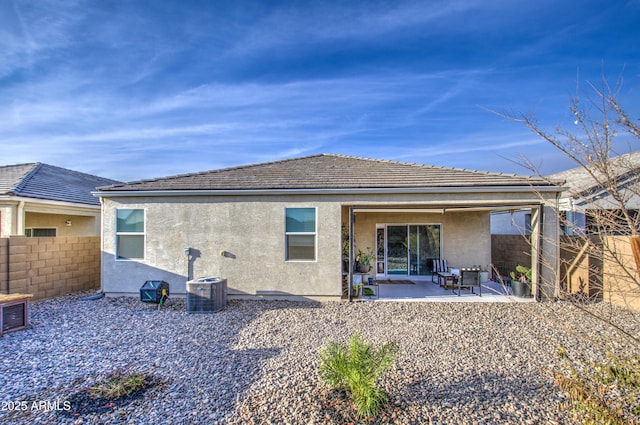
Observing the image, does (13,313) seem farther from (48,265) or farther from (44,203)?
(44,203)

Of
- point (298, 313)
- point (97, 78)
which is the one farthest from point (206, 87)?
point (298, 313)

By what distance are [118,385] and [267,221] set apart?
6.39 metres

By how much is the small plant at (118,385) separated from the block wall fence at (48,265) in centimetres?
729

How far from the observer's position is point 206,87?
12.4 m

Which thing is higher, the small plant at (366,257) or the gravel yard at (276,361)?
the small plant at (366,257)

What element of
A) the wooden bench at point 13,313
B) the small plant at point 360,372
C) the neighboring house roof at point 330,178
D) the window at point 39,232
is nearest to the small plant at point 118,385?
the small plant at point 360,372

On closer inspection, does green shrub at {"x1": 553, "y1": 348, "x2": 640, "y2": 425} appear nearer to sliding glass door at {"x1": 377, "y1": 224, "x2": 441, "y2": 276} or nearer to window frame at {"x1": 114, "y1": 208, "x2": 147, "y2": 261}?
sliding glass door at {"x1": 377, "y1": 224, "x2": 441, "y2": 276}

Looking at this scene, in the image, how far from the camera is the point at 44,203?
42.1 feet

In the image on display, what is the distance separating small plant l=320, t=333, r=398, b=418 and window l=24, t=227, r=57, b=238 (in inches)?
622

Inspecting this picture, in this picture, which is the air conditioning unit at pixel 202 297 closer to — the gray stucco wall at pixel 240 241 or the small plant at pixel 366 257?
the gray stucco wall at pixel 240 241

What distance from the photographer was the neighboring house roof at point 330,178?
10195 millimetres

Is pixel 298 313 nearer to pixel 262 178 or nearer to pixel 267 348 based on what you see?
pixel 267 348

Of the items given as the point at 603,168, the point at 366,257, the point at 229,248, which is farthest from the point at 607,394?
the point at 229,248

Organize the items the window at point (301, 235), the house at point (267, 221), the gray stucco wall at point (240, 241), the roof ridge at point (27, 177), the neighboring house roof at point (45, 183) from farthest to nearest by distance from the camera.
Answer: the neighboring house roof at point (45, 183) → the roof ridge at point (27, 177) → the window at point (301, 235) → the gray stucco wall at point (240, 241) → the house at point (267, 221)
